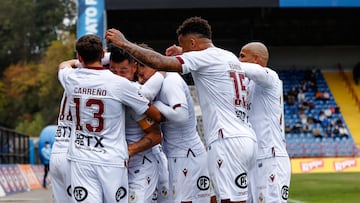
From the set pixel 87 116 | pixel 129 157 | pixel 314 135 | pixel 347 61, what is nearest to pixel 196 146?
pixel 129 157

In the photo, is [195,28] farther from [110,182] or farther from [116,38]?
[110,182]

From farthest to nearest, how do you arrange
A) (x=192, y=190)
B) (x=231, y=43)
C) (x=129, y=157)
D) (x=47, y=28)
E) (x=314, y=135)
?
(x=47, y=28) < (x=231, y=43) < (x=314, y=135) < (x=192, y=190) < (x=129, y=157)

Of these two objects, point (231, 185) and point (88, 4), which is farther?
point (88, 4)

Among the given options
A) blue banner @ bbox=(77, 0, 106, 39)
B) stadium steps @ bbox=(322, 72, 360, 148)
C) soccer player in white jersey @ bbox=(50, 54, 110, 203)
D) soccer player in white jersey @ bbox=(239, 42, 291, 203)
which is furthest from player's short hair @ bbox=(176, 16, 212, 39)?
stadium steps @ bbox=(322, 72, 360, 148)

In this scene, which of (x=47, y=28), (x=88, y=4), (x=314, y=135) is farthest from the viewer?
(x=47, y=28)

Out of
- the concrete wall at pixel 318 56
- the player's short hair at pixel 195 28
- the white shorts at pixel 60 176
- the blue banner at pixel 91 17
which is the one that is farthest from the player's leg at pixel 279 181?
the concrete wall at pixel 318 56

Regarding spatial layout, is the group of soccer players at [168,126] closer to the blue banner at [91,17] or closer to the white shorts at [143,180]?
the white shorts at [143,180]

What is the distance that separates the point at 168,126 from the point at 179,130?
13 centimetres

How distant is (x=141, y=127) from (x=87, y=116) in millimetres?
770

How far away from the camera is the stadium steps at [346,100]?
1564 inches

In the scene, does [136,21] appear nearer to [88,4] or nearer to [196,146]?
[88,4]

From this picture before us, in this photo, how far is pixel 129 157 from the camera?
746cm

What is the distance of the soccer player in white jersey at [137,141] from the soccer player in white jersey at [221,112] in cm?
59

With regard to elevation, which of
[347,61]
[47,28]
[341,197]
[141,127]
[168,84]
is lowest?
[341,197]
